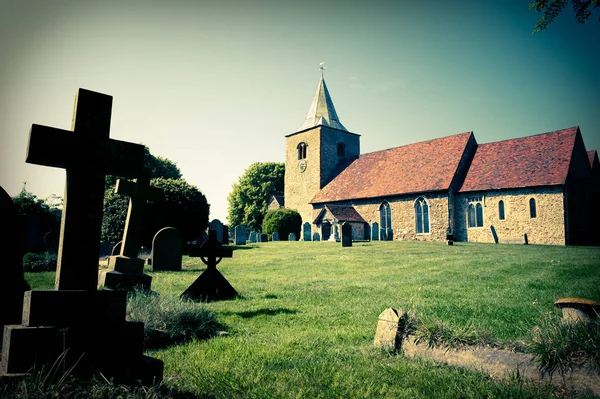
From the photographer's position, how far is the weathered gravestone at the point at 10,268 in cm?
353

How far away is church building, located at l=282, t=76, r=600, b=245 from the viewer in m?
25.4

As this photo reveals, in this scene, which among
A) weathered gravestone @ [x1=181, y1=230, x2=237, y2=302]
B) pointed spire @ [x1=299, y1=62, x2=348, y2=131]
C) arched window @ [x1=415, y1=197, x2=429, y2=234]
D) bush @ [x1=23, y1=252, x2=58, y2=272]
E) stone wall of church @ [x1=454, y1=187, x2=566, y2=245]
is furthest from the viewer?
pointed spire @ [x1=299, y1=62, x2=348, y2=131]

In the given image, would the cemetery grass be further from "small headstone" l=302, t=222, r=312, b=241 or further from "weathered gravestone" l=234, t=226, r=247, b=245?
"small headstone" l=302, t=222, r=312, b=241

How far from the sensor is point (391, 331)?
401cm

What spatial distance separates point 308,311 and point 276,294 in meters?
1.89

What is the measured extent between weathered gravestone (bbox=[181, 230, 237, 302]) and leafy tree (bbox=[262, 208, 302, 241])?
27.7 metres

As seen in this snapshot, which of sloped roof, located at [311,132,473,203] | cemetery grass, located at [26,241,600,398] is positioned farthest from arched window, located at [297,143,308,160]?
cemetery grass, located at [26,241,600,398]

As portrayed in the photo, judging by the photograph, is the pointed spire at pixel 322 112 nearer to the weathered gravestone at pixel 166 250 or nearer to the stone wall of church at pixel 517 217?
the stone wall of church at pixel 517 217

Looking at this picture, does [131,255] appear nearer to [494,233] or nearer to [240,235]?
[240,235]

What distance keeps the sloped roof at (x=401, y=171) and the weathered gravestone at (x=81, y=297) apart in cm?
2850

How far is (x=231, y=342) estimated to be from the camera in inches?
171

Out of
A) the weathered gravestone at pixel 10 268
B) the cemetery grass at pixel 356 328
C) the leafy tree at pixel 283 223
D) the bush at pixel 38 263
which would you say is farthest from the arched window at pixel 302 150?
the weathered gravestone at pixel 10 268

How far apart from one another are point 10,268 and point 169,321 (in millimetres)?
1775

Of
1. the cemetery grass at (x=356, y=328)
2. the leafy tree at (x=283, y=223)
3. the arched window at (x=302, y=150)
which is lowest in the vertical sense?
the cemetery grass at (x=356, y=328)
